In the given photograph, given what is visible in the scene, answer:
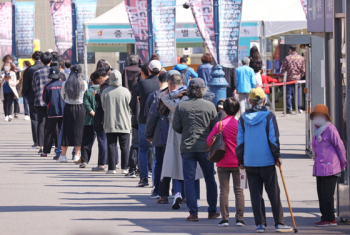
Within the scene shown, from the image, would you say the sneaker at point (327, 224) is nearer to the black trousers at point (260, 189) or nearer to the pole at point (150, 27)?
the black trousers at point (260, 189)

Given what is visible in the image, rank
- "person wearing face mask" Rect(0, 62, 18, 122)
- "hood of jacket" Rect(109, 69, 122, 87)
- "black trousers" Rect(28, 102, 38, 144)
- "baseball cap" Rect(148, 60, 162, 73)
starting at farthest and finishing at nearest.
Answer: "person wearing face mask" Rect(0, 62, 18, 122), "black trousers" Rect(28, 102, 38, 144), "hood of jacket" Rect(109, 69, 122, 87), "baseball cap" Rect(148, 60, 162, 73)

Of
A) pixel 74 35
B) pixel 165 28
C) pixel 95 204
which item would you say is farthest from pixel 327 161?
pixel 74 35

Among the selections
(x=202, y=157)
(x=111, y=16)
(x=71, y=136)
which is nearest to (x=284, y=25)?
(x=111, y=16)

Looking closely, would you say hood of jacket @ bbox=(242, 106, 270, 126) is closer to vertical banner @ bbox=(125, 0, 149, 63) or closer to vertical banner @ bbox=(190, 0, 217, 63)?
vertical banner @ bbox=(190, 0, 217, 63)

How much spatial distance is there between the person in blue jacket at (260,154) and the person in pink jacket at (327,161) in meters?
0.58

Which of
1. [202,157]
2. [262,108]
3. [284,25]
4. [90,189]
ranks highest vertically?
[284,25]

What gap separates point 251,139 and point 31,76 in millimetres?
9451

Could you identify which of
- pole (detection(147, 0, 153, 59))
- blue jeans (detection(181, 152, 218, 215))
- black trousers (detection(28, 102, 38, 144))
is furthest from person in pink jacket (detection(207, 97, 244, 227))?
pole (detection(147, 0, 153, 59))

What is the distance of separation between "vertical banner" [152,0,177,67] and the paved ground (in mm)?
4842

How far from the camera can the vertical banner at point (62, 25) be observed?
24.6 meters

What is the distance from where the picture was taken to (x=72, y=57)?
2492 centimetres

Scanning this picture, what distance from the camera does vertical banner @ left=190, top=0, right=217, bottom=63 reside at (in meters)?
17.8

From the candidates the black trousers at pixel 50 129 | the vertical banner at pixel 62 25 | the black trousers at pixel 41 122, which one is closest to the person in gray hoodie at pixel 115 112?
the black trousers at pixel 50 129

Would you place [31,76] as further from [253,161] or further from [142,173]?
[253,161]
